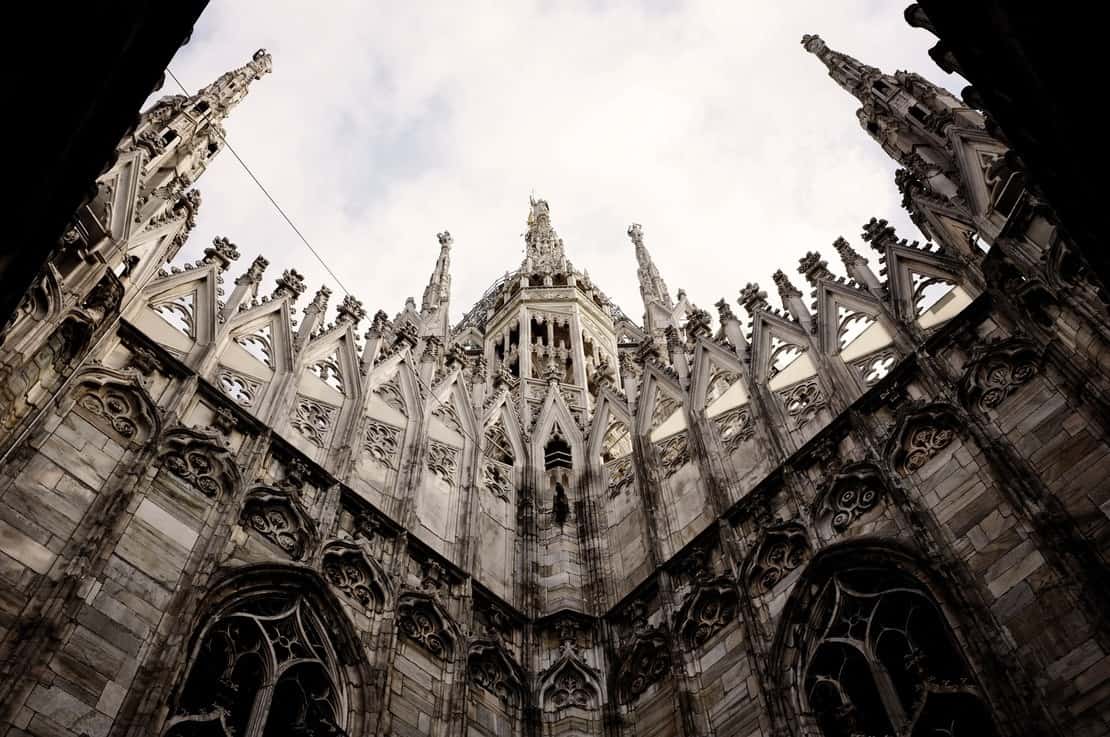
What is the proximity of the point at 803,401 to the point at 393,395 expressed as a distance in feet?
21.4

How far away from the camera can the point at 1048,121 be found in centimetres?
609

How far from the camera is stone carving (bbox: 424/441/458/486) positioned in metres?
15.7

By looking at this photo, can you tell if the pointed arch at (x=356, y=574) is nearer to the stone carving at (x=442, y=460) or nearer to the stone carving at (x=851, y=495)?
the stone carving at (x=442, y=460)

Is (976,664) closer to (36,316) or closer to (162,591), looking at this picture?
(162,591)

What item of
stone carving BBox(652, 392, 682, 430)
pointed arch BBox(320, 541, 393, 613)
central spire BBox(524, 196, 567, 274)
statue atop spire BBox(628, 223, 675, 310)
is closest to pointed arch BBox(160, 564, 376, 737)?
pointed arch BBox(320, 541, 393, 613)

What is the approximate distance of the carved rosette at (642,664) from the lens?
42.2 ft

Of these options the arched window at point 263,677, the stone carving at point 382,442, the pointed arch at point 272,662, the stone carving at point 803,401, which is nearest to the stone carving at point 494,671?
the pointed arch at point 272,662

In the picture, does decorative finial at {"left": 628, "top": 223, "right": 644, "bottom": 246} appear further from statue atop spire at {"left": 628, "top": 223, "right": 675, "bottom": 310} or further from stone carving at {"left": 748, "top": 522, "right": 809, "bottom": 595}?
stone carving at {"left": 748, "top": 522, "right": 809, "bottom": 595}

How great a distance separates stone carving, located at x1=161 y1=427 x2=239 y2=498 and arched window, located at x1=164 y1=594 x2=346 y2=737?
1.49 metres

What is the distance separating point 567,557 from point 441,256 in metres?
18.3

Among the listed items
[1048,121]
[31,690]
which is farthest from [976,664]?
[31,690]

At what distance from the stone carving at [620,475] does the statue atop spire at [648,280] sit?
10877 mm

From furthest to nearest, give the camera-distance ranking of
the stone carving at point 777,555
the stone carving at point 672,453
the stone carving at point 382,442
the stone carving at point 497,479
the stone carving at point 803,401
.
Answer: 1. the stone carving at point 497,479
2. the stone carving at point 672,453
3. the stone carving at point 382,442
4. the stone carving at point 803,401
5. the stone carving at point 777,555

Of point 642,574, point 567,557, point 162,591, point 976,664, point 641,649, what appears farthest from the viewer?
point 567,557
